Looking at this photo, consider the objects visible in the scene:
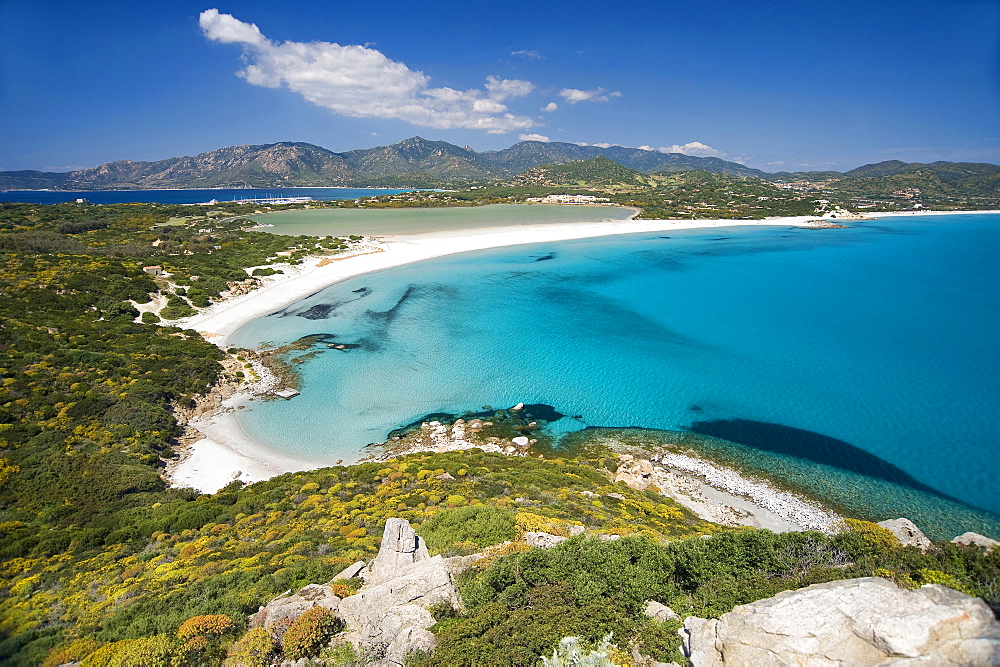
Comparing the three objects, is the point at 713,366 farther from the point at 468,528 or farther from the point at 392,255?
the point at 392,255

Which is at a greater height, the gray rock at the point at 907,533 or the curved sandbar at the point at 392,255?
the curved sandbar at the point at 392,255

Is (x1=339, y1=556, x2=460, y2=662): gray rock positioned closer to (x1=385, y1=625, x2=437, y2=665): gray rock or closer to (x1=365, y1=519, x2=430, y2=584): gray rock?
(x1=385, y1=625, x2=437, y2=665): gray rock

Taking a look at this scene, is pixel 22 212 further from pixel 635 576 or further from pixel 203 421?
pixel 635 576

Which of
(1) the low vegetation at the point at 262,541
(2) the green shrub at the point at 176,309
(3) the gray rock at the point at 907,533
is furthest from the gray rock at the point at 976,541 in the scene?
(2) the green shrub at the point at 176,309

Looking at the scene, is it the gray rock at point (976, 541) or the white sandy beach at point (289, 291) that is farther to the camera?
the white sandy beach at point (289, 291)

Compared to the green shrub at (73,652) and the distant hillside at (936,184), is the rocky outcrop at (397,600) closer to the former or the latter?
the green shrub at (73,652)

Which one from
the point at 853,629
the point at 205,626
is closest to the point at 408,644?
the point at 205,626

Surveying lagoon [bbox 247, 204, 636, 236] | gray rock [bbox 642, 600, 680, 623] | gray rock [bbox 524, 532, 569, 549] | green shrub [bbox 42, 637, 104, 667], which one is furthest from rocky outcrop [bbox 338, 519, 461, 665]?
lagoon [bbox 247, 204, 636, 236]

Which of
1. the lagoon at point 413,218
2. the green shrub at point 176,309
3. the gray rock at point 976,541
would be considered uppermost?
the lagoon at point 413,218
